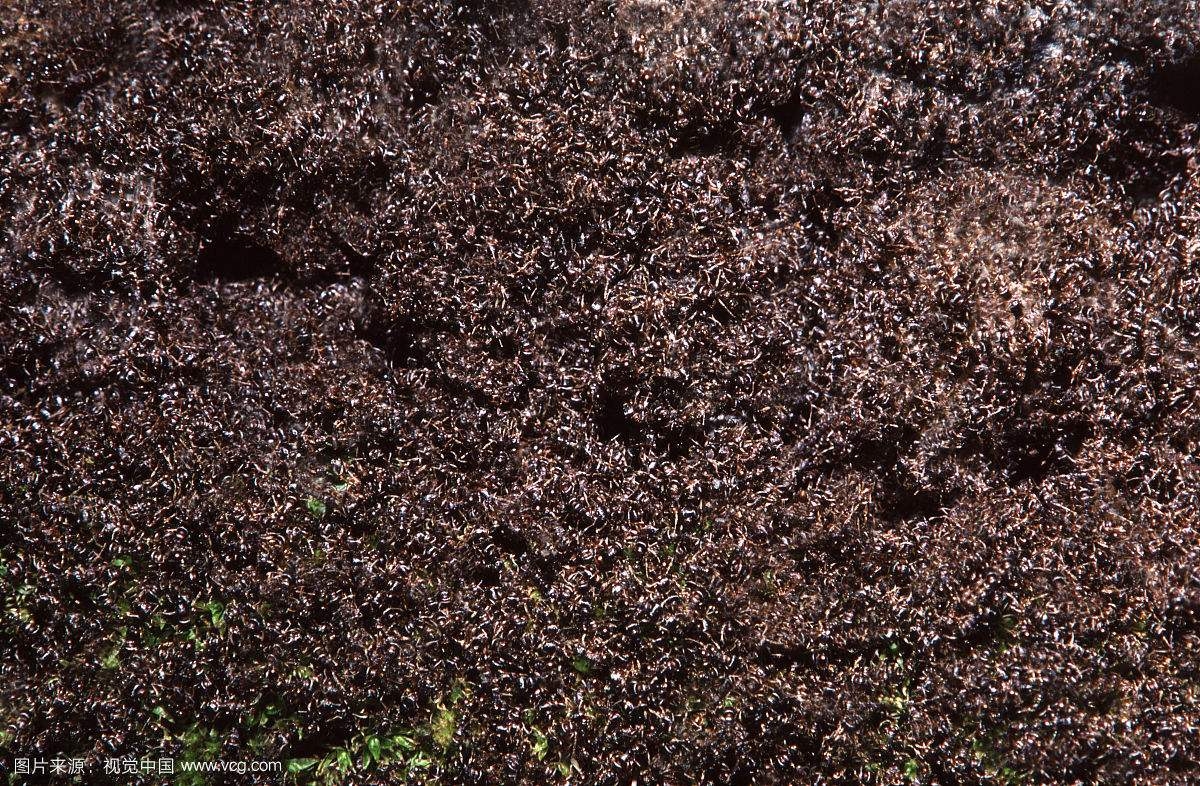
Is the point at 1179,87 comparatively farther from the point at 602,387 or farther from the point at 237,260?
the point at 237,260

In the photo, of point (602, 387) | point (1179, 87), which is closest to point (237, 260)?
point (602, 387)

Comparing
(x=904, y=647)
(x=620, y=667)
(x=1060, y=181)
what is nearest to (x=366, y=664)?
(x=620, y=667)

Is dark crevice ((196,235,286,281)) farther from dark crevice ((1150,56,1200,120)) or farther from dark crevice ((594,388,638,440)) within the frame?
dark crevice ((1150,56,1200,120))

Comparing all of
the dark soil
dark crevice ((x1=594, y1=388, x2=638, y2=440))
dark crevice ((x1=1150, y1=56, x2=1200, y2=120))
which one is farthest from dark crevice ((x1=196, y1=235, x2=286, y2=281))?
dark crevice ((x1=1150, y1=56, x2=1200, y2=120))

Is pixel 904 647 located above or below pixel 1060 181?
below

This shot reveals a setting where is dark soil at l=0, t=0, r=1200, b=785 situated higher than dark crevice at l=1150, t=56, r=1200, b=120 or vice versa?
dark crevice at l=1150, t=56, r=1200, b=120

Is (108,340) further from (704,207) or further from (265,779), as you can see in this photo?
(704,207)

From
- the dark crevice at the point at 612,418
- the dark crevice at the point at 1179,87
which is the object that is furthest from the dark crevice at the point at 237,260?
the dark crevice at the point at 1179,87

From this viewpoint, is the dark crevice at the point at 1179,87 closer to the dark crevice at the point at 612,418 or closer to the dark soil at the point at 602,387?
the dark soil at the point at 602,387
